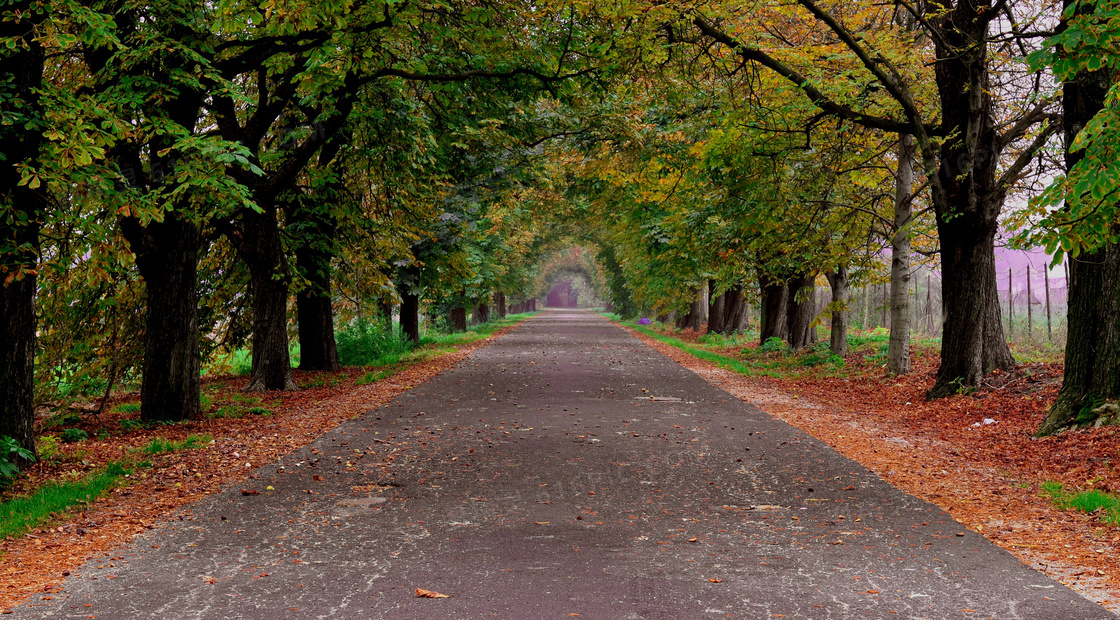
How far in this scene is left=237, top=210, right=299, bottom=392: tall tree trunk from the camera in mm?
13250

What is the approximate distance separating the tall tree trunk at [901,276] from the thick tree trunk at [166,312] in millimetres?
11765

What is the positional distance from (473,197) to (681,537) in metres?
14.1

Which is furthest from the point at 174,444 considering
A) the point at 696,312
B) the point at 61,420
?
the point at 696,312

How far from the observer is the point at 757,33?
13.3 metres

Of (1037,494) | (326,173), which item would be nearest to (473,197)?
A: (326,173)

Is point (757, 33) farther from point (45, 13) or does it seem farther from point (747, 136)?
point (45, 13)

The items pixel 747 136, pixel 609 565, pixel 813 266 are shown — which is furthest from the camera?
pixel 813 266

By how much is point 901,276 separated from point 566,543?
11.4 m

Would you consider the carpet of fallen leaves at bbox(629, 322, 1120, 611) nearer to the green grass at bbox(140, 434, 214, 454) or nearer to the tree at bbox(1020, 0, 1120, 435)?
the tree at bbox(1020, 0, 1120, 435)

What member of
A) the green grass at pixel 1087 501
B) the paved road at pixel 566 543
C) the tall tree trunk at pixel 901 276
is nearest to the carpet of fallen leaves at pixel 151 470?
the paved road at pixel 566 543

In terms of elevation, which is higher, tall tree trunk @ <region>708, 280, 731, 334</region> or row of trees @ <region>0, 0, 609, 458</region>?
row of trees @ <region>0, 0, 609, 458</region>

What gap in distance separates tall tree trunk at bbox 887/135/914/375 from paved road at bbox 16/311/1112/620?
646cm

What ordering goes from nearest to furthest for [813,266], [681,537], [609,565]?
1. [609,565]
2. [681,537]
3. [813,266]

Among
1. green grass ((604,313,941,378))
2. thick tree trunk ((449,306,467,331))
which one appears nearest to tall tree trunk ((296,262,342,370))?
green grass ((604,313,941,378))
